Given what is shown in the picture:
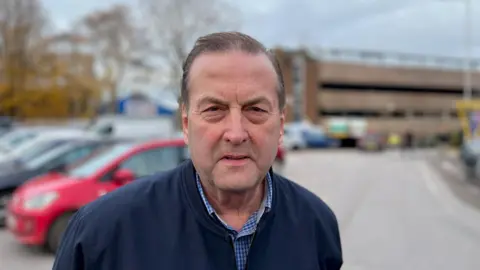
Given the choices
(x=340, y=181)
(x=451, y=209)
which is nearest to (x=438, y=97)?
(x=340, y=181)

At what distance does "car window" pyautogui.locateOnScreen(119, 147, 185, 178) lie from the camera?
8.30 metres

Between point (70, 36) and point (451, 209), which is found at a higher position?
point (70, 36)

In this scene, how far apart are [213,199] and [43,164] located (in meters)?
9.60

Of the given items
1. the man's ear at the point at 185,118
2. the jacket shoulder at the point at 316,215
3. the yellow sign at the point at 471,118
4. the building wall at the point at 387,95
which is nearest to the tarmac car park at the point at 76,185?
the jacket shoulder at the point at 316,215

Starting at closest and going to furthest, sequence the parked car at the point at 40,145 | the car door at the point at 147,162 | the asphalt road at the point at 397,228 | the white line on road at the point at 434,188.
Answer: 1. the asphalt road at the point at 397,228
2. the car door at the point at 147,162
3. the parked car at the point at 40,145
4. the white line on road at the point at 434,188

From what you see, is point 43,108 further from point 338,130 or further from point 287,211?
point 287,211

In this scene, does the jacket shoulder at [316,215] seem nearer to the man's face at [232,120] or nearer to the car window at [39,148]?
the man's face at [232,120]

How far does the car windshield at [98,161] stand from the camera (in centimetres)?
829

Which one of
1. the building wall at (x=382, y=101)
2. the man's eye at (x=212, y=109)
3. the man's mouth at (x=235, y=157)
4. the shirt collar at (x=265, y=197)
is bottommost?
the building wall at (x=382, y=101)

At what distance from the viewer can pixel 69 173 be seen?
8.73 m

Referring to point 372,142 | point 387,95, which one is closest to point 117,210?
point 372,142

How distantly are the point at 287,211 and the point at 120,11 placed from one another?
49195mm

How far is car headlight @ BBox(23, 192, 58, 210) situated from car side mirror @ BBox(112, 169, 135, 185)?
2.72 feet

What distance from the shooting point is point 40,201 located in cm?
784
